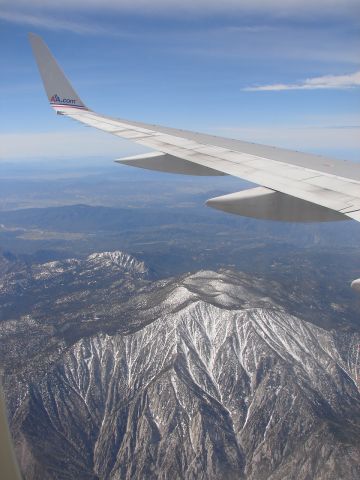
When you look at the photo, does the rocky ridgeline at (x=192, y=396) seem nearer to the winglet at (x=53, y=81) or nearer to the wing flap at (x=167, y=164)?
the wing flap at (x=167, y=164)

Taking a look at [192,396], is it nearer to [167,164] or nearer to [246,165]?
[167,164]

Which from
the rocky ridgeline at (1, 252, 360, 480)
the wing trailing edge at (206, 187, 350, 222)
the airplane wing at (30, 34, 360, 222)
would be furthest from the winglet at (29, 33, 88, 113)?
the rocky ridgeline at (1, 252, 360, 480)

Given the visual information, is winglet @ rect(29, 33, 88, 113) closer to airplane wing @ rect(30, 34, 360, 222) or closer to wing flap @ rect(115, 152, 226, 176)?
airplane wing @ rect(30, 34, 360, 222)

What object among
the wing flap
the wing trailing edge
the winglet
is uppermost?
the winglet

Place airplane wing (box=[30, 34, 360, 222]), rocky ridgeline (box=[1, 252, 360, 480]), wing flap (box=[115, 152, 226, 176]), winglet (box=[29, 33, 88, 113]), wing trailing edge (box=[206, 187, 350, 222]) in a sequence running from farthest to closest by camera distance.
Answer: rocky ridgeline (box=[1, 252, 360, 480]), winglet (box=[29, 33, 88, 113]), wing flap (box=[115, 152, 226, 176]), wing trailing edge (box=[206, 187, 350, 222]), airplane wing (box=[30, 34, 360, 222])

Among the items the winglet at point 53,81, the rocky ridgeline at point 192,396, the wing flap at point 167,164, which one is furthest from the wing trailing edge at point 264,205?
the rocky ridgeline at point 192,396

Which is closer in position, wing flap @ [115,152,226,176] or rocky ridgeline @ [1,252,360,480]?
wing flap @ [115,152,226,176]

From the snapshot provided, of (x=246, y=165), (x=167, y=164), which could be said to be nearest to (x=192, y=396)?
(x=167, y=164)

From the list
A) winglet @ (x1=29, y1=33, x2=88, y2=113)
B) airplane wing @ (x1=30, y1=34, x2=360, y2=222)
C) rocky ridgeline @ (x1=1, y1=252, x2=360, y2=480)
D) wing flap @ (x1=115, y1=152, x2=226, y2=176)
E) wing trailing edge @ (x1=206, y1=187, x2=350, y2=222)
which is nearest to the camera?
airplane wing @ (x1=30, y1=34, x2=360, y2=222)
